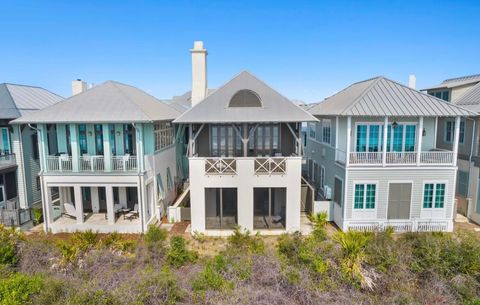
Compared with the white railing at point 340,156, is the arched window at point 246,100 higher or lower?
higher

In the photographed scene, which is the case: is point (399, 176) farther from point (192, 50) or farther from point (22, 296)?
point (22, 296)

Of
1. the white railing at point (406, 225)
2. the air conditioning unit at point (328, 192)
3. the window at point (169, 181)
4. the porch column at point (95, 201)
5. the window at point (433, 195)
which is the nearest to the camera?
the window at point (433, 195)

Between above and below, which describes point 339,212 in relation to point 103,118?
below

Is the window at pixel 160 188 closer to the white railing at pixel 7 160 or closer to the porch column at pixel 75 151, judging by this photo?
the porch column at pixel 75 151

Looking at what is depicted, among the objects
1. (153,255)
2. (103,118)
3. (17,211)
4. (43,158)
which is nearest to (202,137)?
(103,118)

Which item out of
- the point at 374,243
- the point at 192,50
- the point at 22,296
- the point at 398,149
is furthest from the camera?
the point at 192,50

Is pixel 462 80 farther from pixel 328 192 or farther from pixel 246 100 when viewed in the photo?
pixel 246 100

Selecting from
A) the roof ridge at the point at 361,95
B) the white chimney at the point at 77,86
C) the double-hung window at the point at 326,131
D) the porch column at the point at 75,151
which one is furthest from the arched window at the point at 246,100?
the white chimney at the point at 77,86

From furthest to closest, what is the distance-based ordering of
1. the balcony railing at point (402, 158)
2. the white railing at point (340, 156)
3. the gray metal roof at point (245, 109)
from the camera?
the white railing at point (340, 156), the balcony railing at point (402, 158), the gray metal roof at point (245, 109)
